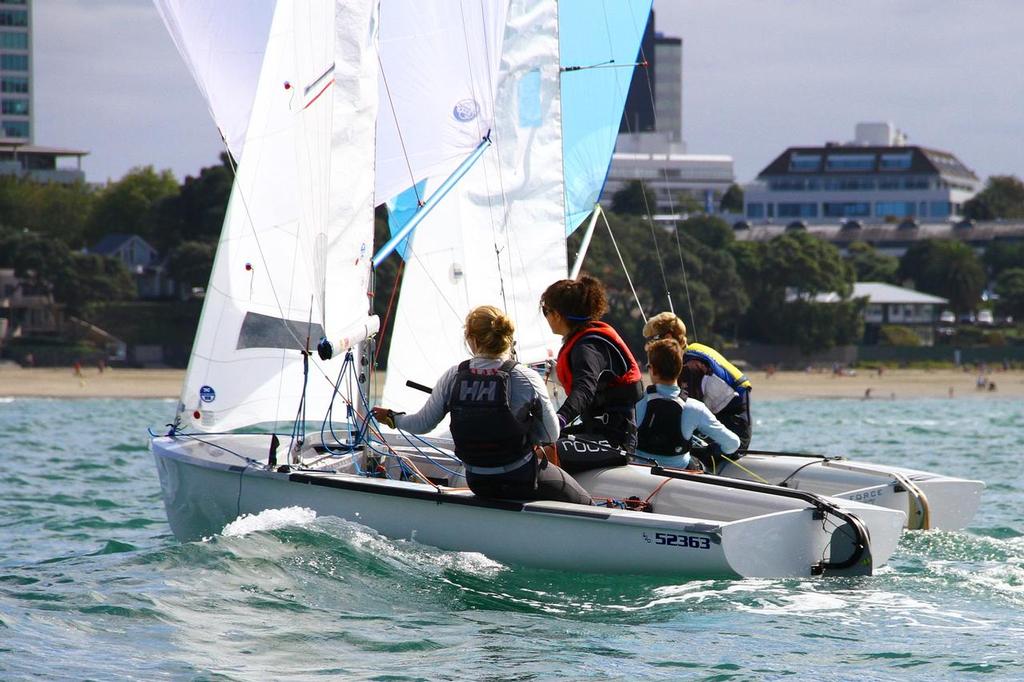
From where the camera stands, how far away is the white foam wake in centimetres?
853

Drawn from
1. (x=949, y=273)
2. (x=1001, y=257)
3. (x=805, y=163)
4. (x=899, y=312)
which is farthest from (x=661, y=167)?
(x=899, y=312)

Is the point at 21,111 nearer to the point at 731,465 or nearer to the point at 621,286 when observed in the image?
the point at 621,286

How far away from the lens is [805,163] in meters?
118

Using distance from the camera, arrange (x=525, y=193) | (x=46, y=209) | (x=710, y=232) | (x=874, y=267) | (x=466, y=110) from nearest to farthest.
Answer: (x=466, y=110), (x=525, y=193), (x=710, y=232), (x=46, y=209), (x=874, y=267)

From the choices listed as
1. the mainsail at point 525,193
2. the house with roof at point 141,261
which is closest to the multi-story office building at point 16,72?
Result: the house with roof at point 141,261

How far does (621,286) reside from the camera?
5806 centimetres

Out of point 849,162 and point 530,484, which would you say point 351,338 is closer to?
point 530,484

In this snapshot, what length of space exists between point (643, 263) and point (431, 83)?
46.1 meters

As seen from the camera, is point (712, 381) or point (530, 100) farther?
point (530, 100)

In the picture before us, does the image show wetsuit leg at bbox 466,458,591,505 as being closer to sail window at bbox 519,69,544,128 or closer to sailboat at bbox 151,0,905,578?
sailboat at bbox 151,0,905,578

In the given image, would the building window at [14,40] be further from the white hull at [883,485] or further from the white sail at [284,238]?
the white hull at [883,485]

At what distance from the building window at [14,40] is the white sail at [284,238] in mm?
99877

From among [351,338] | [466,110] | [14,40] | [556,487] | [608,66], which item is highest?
[14,40]

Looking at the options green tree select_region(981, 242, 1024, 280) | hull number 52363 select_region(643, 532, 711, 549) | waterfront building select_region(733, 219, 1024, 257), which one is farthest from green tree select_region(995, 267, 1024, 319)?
hull number 52363 select_region(643, 532, 711, 549)
